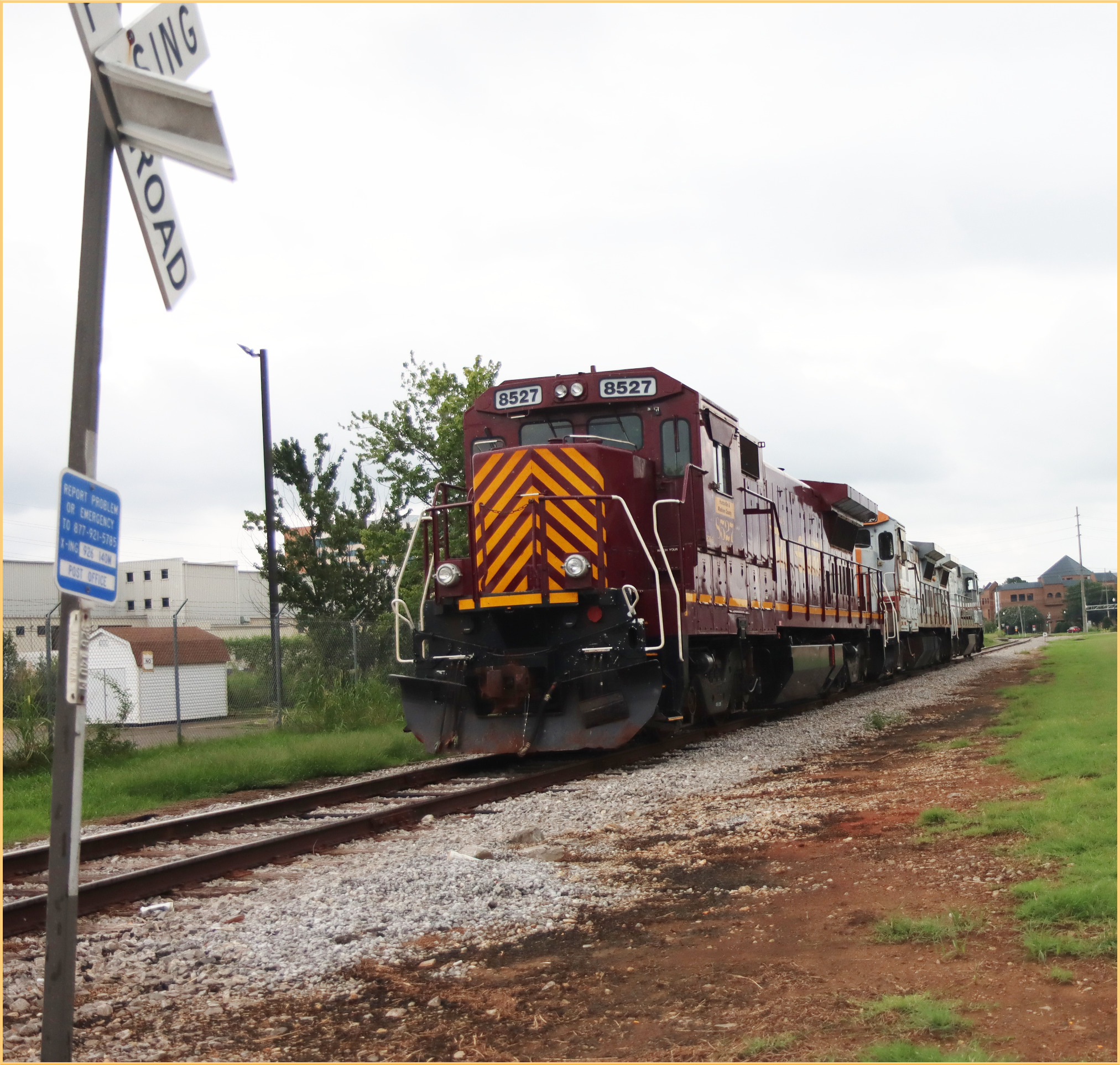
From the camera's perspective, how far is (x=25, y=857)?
7.39 m

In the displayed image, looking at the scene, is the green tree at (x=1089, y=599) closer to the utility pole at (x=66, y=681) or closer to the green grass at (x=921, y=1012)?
the green grass at (x=921, y=1012)

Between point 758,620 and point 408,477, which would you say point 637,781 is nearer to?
point 758,620

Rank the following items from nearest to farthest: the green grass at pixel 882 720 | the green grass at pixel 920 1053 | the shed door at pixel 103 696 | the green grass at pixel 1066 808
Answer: the green grass at pixel 920 1053, the green grass at pixel 1066 808, the green grass at pixel 882 720, the shed door at pixel 103 696

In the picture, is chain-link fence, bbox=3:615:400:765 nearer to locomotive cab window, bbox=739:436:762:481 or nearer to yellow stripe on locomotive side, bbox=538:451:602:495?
yellow stripe on locomotive side, bbox=538:451:602:495

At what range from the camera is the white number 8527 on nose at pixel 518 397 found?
39.4 ft

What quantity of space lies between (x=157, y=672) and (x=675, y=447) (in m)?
12.1

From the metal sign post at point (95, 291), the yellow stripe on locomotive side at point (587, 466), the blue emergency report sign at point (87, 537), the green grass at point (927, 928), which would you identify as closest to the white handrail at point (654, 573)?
the yellow stripe on locomotive side at point (587, 466)

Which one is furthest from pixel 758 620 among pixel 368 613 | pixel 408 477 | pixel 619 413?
pixel 368 613

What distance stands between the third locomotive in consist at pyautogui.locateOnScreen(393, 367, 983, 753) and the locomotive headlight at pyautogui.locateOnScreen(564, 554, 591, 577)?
14mm

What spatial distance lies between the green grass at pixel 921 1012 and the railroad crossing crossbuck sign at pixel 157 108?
11.7 feet

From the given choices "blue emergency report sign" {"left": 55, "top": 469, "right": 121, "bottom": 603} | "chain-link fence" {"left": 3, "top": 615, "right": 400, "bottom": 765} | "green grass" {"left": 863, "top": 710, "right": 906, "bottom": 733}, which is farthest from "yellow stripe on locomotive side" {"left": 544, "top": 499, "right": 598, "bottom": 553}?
"blue emergency report sign" {"left": 55, "top": 469, "right": 121, "bottom": 603}

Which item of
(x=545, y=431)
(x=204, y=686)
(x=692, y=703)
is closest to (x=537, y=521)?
(x=545, y=431)

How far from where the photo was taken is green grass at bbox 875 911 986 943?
4.65 m

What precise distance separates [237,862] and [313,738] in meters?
7.24
